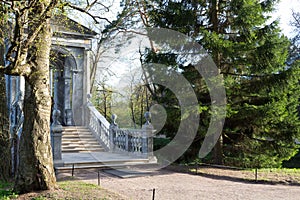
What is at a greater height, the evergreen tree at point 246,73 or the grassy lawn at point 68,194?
the evergreen tree at point 246,73

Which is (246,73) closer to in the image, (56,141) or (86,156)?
(86,156)

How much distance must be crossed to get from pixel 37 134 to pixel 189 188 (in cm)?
365

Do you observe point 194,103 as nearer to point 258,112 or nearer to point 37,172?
point 258,112

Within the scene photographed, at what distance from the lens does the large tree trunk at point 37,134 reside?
658 cm

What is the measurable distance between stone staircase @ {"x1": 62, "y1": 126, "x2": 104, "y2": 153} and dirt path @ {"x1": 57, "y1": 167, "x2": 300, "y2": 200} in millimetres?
3613

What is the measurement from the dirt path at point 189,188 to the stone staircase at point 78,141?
3.61m

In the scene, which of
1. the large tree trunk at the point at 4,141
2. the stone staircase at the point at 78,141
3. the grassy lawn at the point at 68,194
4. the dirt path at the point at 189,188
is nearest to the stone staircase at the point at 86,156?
the stone staircase at the point at 78,141

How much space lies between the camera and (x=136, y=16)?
18.7m

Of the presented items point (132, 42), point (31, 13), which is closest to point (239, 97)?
point (31, 13)

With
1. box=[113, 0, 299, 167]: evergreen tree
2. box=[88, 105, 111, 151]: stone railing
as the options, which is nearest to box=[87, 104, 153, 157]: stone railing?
box=[88, 105, 111, 151]: stone railing

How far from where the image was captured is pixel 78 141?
14164 mm

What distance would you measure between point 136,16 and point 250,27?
8643 mm

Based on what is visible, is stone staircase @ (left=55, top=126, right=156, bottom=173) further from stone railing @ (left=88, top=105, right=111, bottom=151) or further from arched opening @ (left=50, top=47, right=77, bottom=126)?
arched opening @ (left=50, top=47, right=77, bottom=126)

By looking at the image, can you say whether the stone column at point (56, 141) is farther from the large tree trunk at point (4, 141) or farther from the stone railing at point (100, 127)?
the stone railing at point (100, 127)
